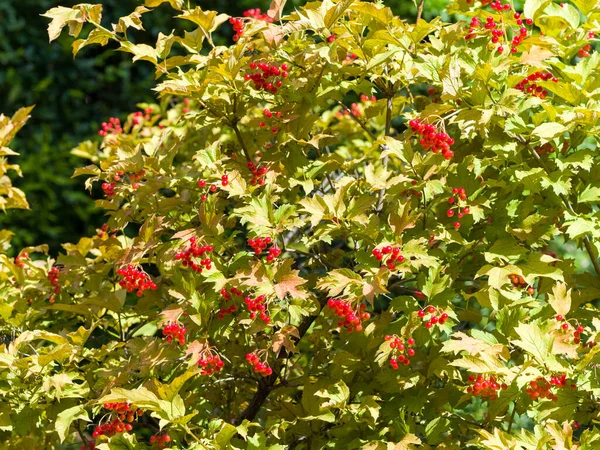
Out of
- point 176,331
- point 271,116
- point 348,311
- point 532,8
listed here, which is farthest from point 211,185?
point 532,8

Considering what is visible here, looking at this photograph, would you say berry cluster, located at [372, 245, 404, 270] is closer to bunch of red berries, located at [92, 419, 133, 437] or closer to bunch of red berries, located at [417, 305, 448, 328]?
bunch of red berries, located at [417, 305, 448, 328]

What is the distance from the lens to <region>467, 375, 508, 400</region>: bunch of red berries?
2.18 metres

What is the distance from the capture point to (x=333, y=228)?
2.45 m

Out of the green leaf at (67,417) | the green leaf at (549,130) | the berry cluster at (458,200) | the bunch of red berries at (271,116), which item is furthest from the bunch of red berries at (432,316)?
the green leaf at (67,417)

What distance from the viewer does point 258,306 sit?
237cm

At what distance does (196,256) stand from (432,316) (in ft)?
2.39

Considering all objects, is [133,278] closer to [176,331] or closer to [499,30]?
[176,331]

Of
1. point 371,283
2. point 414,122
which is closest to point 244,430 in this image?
point 371,283

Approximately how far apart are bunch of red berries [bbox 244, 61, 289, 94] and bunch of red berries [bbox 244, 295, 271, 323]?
0.73 m

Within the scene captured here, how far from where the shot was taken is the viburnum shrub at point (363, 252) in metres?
2.34

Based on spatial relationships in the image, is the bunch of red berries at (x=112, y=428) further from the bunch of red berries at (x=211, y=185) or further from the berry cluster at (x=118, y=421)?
the bunch of red berries at (x=211, y=185)

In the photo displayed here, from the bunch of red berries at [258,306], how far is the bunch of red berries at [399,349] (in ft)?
1.20

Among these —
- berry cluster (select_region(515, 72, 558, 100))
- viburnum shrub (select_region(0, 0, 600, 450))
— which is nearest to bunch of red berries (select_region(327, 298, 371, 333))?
viburnum shrub (select_region(0, 0, 600, 450))

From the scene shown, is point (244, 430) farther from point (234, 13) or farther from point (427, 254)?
point (234, 13)
